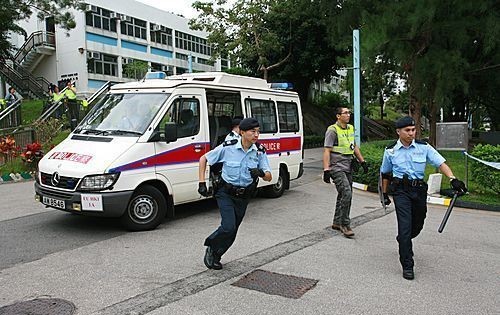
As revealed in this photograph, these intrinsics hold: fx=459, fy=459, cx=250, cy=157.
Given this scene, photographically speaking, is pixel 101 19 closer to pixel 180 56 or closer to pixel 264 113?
pixel 180 56

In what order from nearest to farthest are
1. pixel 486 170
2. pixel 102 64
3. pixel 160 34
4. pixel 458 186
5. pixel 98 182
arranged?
pixel 458 186, pixel 98 182, pixel 486 170, pixel 102 64, pixel 160 34

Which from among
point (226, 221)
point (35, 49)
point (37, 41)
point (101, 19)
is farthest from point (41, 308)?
point (37, 41)

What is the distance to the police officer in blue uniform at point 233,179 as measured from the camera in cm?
488

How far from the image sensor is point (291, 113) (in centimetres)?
1029

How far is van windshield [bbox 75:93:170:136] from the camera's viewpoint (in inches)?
272

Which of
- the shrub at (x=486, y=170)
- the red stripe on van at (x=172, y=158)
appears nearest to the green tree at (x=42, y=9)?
the red stripe on van at (x=172, y=158)

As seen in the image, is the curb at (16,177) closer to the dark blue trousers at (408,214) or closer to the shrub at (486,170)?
the dark blue trousers at (408,214)

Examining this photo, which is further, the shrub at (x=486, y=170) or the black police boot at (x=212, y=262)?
the shrub at (x=486, y=170)

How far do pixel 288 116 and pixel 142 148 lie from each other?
434 cm

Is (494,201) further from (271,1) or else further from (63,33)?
(63,33)

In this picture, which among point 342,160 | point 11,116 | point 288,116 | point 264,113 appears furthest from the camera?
point 11,116

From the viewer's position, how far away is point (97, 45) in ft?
112

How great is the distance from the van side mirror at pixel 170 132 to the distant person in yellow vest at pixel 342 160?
2.23m

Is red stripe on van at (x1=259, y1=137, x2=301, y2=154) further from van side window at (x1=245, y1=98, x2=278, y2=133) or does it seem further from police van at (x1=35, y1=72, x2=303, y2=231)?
police van at (x1=35, y1=72, x2=303, y2=231)
